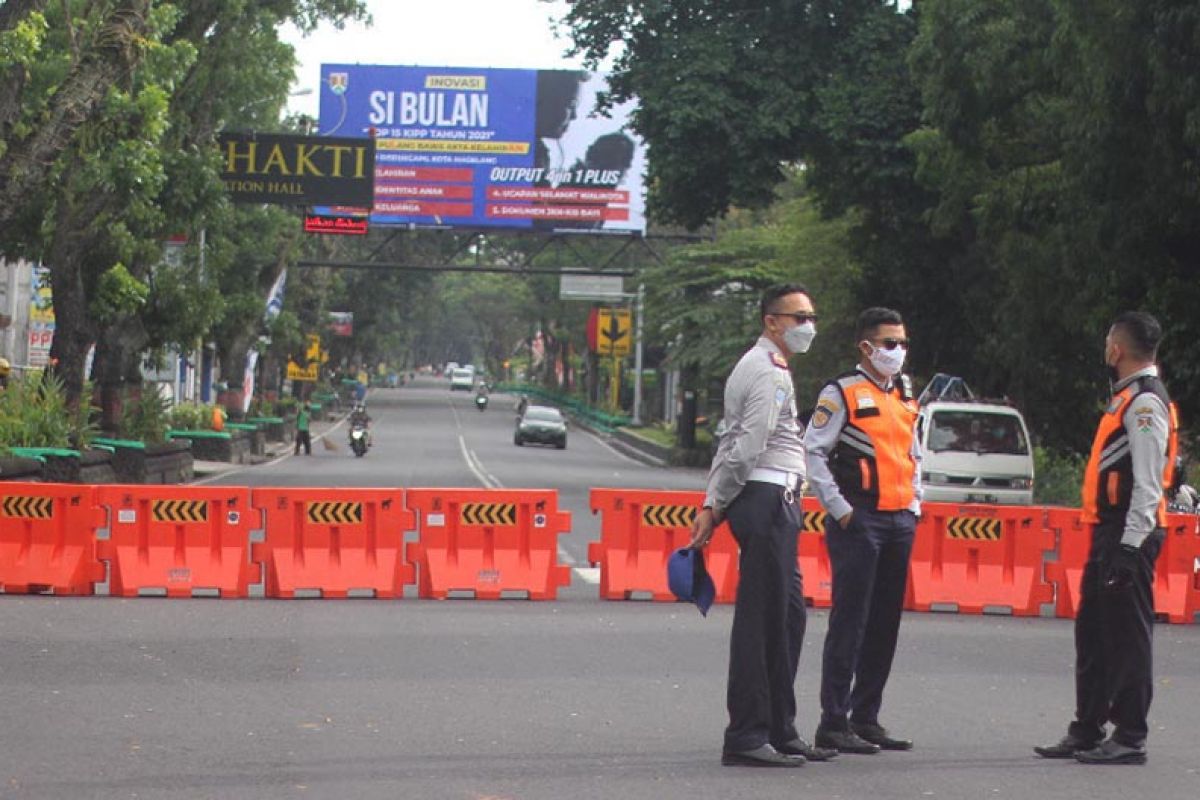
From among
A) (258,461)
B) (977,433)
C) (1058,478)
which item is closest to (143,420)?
(258,461)

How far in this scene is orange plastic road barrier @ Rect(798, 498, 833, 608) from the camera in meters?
16.2

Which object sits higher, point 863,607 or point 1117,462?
point 1117,462

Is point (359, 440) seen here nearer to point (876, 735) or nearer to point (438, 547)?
point (438, 547)

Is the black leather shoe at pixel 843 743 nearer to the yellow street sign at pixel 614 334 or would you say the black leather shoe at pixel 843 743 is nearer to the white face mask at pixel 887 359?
the white face mask at pixel 887 359

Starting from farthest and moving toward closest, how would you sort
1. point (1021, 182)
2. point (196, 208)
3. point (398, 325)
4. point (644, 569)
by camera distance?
point (398, 325), point (196, 208), point (1021, 182), point (644, 569)

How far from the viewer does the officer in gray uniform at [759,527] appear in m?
8.41

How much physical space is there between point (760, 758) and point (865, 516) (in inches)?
45.3

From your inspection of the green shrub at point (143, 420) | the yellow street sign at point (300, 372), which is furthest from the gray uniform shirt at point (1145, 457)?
the yellow street sign at point (300, 372)

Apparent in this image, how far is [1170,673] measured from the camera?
12.7 metres

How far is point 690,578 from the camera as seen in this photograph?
28.3ft

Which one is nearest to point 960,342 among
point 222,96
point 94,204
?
point 222,96

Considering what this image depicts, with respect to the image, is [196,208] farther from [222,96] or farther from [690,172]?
[690,172]

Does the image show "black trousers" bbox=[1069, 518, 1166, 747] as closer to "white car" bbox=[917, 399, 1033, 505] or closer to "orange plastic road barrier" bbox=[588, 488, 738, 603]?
"orange plastic road barrier" bbox=[588, 488, 738, 603]

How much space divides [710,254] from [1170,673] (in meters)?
42.5
